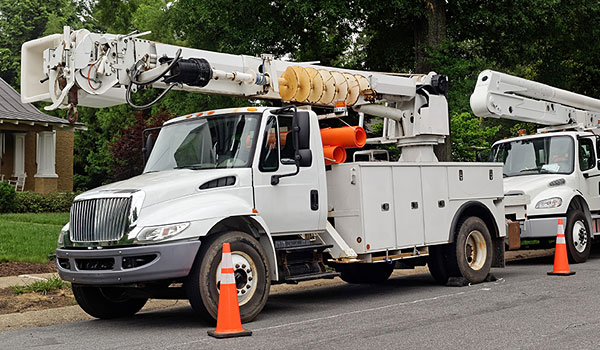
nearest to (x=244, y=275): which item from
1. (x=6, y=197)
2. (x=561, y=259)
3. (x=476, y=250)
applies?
(x=476, y=250)

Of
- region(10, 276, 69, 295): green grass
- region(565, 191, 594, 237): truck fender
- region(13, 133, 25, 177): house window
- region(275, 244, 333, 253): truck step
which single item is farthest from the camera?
region(13, 133, 25, 177): house window

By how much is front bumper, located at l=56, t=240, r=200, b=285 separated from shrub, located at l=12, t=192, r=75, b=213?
19164 millimetres

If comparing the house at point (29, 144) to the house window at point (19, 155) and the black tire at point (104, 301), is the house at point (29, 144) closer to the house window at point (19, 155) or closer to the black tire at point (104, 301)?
the house window at point (19, 155)

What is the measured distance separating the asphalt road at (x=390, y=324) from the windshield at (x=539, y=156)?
4.01m

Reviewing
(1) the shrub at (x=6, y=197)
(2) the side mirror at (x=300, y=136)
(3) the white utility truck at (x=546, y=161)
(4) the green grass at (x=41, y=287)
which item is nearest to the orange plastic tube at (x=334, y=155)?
(2) the side mirror at (x=300, y=136)

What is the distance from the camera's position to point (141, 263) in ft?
27.3

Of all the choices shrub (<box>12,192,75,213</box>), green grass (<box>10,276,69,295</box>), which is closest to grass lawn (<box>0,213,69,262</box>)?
green grass (<box>10,276,69,295</box>)

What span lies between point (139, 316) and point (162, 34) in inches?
1071

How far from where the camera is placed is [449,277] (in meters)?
12.0

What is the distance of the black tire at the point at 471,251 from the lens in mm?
11812

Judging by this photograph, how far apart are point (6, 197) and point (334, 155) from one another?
60.3 ft

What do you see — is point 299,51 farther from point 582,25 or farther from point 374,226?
point 374,226

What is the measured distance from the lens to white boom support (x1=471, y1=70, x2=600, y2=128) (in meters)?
A: 14.7

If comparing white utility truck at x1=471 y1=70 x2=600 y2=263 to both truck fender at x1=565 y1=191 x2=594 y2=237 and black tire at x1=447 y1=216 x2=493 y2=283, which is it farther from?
black tire at x1=447 y1=216 x2=493 y2=283
